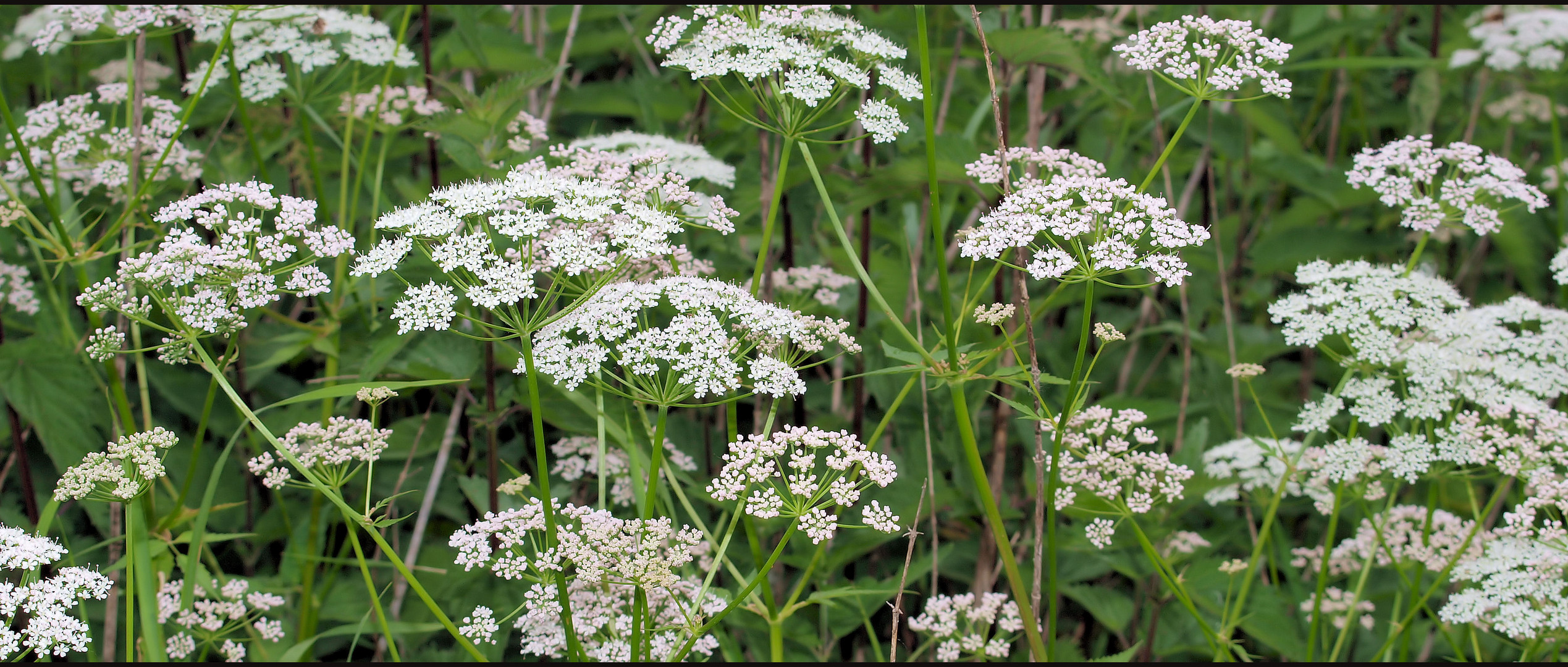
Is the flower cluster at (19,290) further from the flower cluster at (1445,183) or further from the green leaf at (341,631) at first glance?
the flower cluster at (1445,183)

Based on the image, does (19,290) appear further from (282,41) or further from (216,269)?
(216,269)

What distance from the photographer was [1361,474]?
367cm

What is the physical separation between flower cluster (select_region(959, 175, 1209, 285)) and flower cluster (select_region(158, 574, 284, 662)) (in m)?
2.55

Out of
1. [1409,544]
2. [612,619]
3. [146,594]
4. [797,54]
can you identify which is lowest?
[1409,544]

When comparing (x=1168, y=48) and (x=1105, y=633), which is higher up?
(x=1168, y=48)

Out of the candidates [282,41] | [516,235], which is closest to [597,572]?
[516,235]

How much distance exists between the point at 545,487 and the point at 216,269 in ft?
3.58

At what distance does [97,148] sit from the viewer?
12.5ft

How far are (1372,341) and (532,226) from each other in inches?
106

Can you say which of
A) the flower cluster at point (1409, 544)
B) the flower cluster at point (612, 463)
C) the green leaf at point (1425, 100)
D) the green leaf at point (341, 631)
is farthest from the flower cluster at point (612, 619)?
the green leaf at point (1425, 100)

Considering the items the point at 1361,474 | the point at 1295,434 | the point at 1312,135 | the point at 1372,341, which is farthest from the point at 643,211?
the point at 1312,135

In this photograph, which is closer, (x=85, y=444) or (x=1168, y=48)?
(x=1168, y=48)

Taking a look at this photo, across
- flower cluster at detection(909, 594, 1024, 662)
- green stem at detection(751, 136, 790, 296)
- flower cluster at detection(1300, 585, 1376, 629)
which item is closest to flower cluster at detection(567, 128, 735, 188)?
green stem at detection(751, 136, 790, 296)

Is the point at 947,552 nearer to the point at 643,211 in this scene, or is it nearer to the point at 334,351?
the point at 643,211
